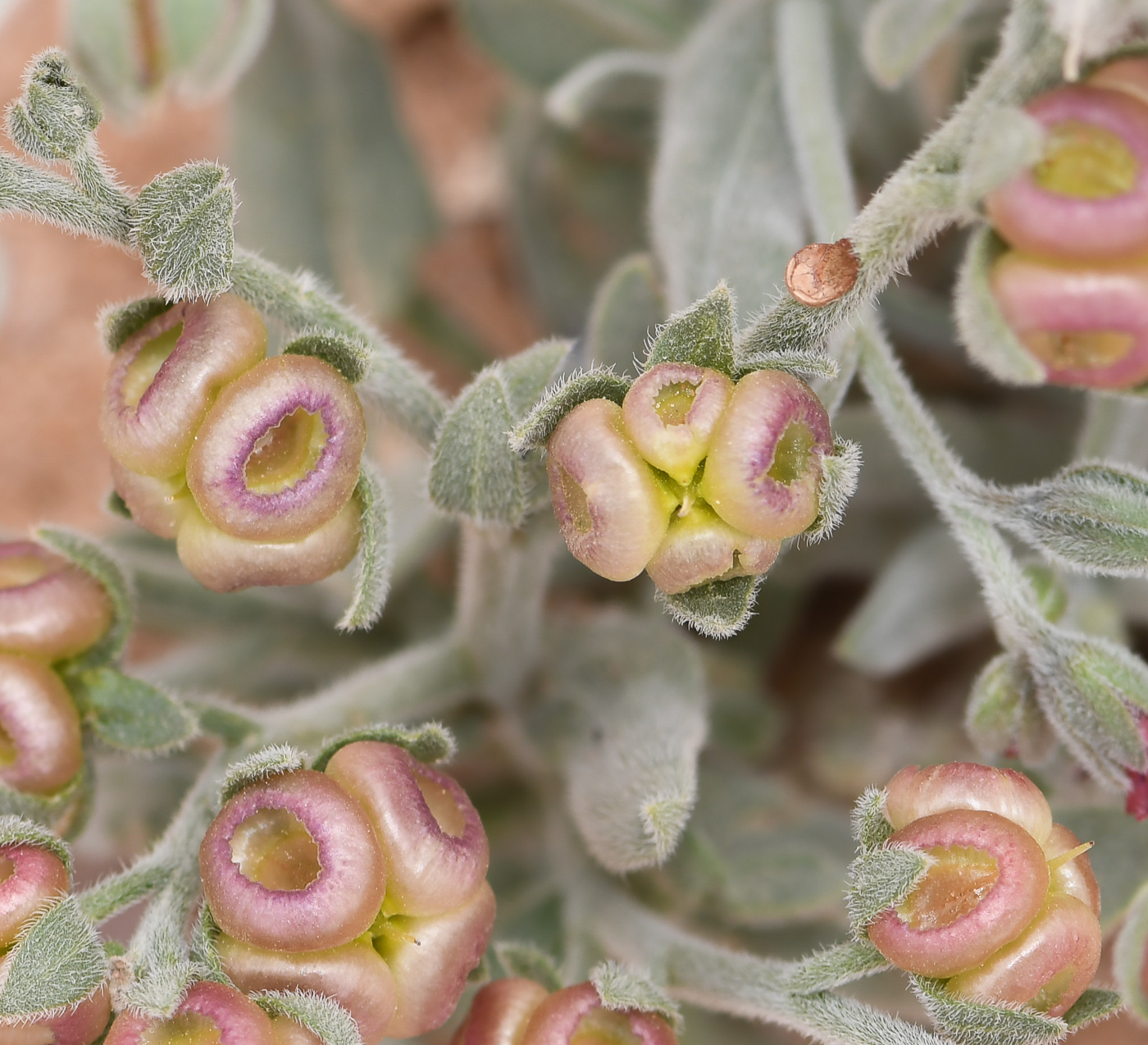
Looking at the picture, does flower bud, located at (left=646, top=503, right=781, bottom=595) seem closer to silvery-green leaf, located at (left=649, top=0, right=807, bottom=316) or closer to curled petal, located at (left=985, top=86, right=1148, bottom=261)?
curled petal, located at (left=985, top=86, right=1148, bottom=261)

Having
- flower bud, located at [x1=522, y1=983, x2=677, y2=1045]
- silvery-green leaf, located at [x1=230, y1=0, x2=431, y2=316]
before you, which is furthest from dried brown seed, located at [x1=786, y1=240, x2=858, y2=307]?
silvery-green leaf, located at [x1=230, y1=0, x2=431, y2=316]

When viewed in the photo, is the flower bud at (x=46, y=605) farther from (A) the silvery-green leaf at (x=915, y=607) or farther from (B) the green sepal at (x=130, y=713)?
(A) the silvery-green leaf at (x=915, y=607)

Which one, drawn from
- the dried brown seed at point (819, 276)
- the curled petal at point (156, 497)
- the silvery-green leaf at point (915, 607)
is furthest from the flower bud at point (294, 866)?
the silvery-green leaf at point (915, 607)

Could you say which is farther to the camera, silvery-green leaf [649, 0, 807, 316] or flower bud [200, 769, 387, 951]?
silvery-green leaf [649, 0, 807, 316]

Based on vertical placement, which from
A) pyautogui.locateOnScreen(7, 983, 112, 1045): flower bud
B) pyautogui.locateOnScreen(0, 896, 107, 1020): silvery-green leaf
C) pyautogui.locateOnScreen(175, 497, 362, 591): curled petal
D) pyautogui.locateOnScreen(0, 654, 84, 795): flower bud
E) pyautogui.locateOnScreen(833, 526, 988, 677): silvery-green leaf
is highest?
pyautogui.locateOnScreen(175, 497, 362, 591): curled petal

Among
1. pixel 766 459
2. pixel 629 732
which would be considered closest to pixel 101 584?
pixel 629 732

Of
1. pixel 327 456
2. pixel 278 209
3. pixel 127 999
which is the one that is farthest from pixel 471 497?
pixel 278 209

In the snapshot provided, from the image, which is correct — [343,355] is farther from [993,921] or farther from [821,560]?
[821,560]
